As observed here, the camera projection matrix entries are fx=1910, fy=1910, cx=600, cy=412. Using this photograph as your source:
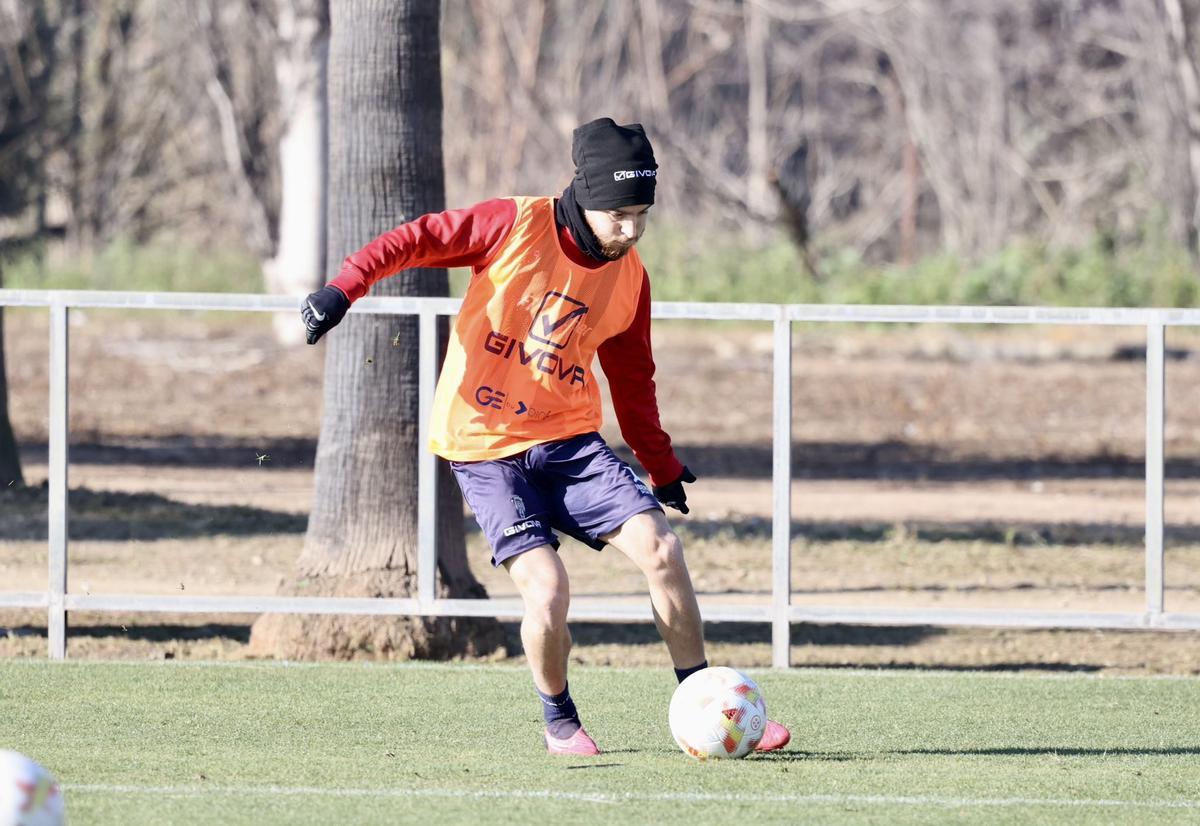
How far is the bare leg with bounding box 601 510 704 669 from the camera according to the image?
236 inches

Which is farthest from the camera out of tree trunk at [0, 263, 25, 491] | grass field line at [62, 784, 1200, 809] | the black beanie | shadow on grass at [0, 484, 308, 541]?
tree trunk at [0, 263, 25, 491]

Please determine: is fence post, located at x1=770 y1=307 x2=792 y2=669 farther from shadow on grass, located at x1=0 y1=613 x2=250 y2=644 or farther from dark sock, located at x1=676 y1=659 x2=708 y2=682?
shadow on grass, located at x1=0 y1=613 x2=250 y2=644

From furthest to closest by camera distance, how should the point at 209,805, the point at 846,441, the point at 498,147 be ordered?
1. the point at 498,147
2. the point at 846,441
3. the point at 209,805

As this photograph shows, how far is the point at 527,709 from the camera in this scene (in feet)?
24.5

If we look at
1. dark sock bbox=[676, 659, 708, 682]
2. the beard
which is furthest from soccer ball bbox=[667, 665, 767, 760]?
the beard

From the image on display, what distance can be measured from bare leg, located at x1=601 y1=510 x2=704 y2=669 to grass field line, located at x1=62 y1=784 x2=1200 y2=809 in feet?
2.05

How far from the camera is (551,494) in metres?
6.16

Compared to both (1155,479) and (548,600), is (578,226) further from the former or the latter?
(1155,479)

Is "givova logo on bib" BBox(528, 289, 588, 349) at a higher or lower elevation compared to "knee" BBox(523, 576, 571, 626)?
higher

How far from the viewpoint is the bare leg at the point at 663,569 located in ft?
19.7

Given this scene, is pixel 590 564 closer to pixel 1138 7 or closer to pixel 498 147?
pixel 1138 7

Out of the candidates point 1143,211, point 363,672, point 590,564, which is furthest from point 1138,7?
point 363,672

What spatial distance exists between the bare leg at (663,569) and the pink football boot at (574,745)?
1.47 ft

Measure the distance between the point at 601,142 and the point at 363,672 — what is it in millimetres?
3255
